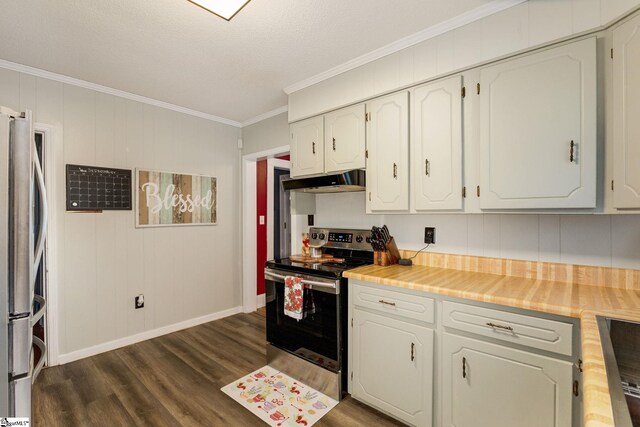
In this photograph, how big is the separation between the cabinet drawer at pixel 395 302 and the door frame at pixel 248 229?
2.25 m

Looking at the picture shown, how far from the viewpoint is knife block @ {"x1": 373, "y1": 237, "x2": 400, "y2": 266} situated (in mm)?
2277

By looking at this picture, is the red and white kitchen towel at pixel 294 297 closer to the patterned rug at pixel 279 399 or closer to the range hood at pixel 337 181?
the patterned rug at pixel 279 399

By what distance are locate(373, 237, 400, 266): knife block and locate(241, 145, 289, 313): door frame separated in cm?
208

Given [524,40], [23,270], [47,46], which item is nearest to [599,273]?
[524,40]

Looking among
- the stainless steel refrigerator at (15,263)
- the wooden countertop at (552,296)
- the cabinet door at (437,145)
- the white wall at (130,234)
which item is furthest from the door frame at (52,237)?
the cabinet door at (437,145)

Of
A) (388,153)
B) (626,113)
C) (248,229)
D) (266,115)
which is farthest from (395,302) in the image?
(266,115)

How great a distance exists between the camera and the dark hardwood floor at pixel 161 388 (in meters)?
1.93

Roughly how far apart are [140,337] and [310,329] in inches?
77.7

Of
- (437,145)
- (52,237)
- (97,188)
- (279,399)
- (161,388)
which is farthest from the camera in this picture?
(97,188)

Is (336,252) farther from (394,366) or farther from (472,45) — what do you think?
(472,45)

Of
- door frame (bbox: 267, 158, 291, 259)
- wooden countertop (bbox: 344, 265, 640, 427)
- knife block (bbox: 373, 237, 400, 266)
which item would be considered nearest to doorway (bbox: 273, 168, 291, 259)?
door frame (bbox: 267, 158, 291, 259)

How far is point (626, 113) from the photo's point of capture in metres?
1.34

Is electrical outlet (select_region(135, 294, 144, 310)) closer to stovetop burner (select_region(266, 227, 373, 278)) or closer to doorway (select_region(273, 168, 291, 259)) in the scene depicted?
stovetop burner (select_region(266, 227, 373, 278))

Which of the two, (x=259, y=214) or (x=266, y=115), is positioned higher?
(x=266, y=115)
